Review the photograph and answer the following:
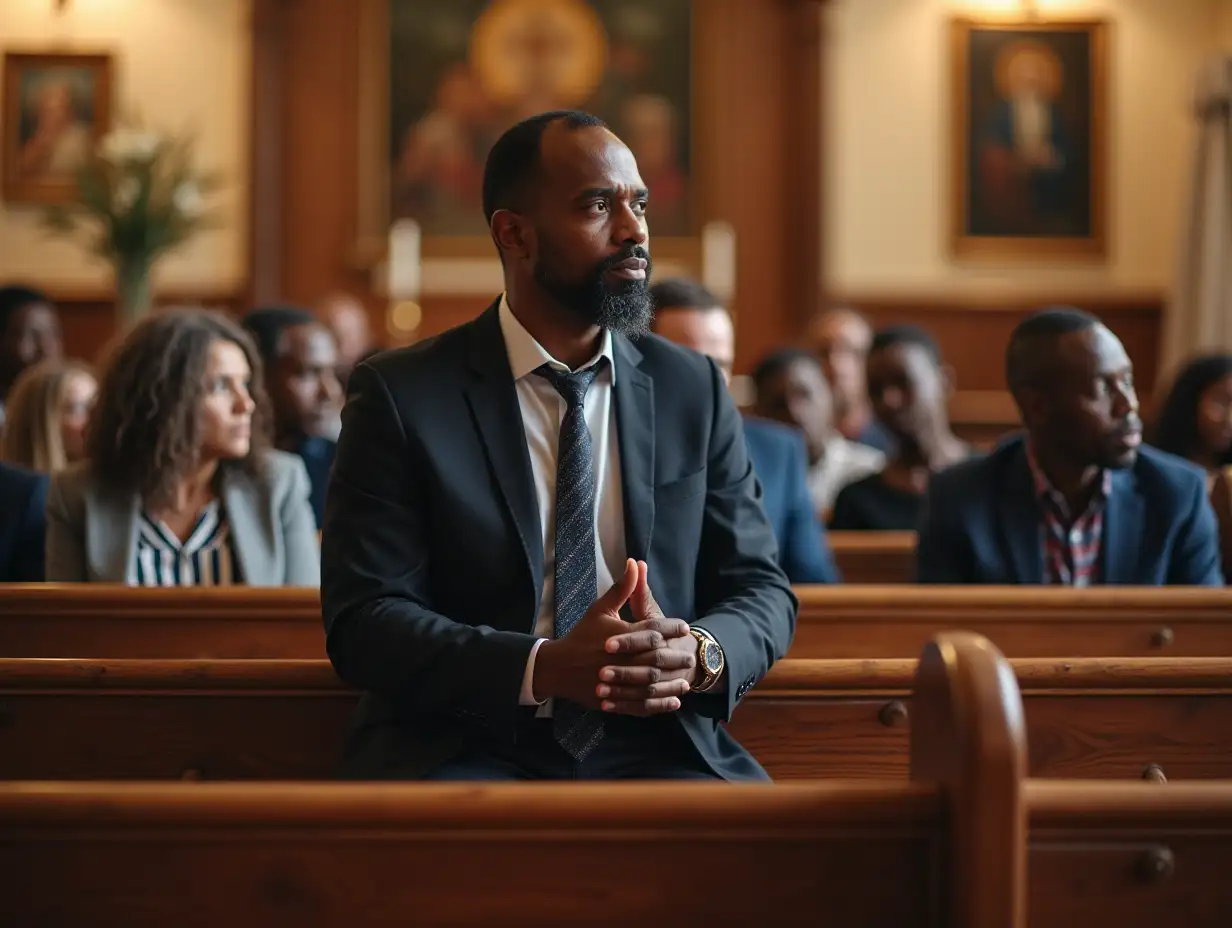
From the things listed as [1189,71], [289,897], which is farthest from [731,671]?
[1189,71]

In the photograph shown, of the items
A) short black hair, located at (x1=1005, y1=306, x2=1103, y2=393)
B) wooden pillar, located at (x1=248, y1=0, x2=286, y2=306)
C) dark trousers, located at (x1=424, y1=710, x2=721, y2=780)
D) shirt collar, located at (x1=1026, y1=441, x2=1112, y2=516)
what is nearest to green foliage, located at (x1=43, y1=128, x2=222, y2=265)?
wooden pillar, located at (x1=248, y1=0, x2=286, y2=306)

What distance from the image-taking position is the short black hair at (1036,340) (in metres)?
3.77

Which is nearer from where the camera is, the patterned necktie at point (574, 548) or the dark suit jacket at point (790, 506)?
the patterned necktie at point (574, 548)

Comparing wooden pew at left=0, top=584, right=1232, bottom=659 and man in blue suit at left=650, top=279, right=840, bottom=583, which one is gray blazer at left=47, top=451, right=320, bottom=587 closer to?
wooden pew at left=0, top=584, right=1232, bottom=659

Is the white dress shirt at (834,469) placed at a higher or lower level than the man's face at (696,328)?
lower

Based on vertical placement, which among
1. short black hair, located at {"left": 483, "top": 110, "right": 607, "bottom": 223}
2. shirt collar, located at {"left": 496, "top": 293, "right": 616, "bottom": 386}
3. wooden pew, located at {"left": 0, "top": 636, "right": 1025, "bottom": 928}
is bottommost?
wooden pew, located at {"left": 0, "top": 636, "right": 1025, "bottom": 928}

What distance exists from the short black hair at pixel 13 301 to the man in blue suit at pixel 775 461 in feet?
11.2

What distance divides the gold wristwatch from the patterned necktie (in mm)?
205

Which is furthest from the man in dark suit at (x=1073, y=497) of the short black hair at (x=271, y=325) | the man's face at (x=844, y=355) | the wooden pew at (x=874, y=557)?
the man's face at (x=844, y=355)

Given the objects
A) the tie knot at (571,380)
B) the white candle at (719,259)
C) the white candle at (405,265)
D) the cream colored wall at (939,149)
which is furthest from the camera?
the cream colored wall at (939,149)

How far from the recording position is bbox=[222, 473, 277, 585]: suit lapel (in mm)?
3729

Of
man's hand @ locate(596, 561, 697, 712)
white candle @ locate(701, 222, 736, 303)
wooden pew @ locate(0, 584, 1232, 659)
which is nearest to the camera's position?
man's hand @ locate(596, 561, 697, 712)

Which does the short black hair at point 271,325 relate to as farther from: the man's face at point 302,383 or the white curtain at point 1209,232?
the white curtain at point 1209,232

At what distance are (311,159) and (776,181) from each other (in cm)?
Result: 314
